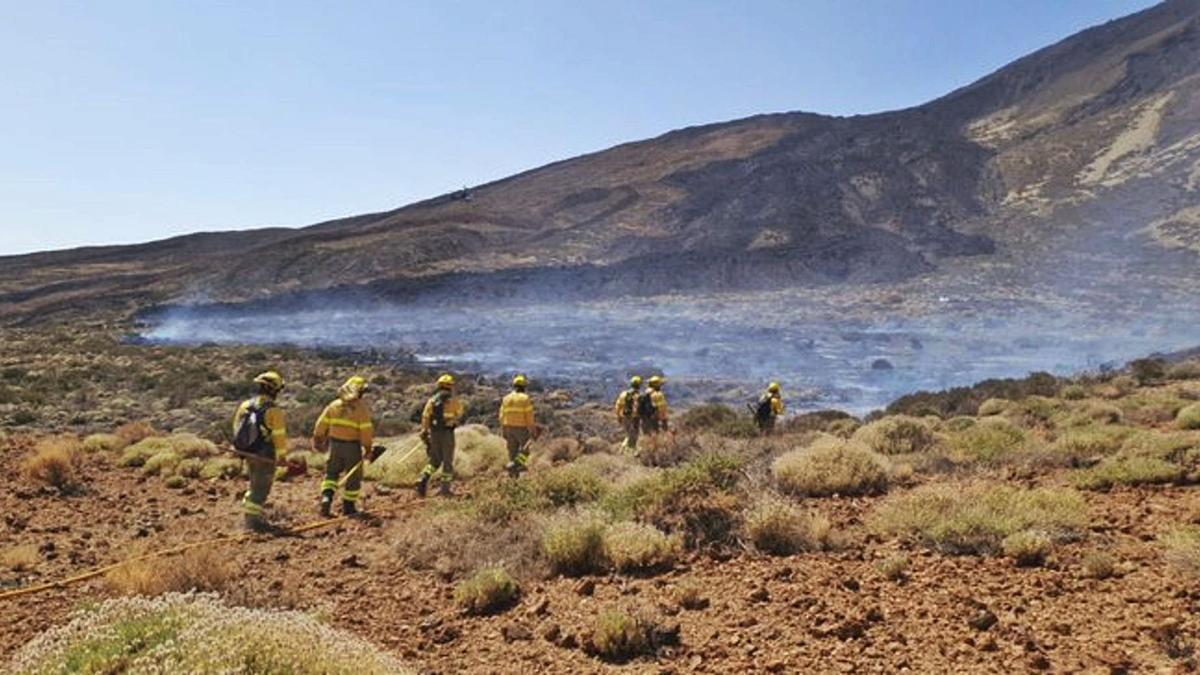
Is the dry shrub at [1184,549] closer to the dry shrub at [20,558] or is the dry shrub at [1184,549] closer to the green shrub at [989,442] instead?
the green shrub at [989,442]

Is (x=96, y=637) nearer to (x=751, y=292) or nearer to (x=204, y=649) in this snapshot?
(x=204, y=649)

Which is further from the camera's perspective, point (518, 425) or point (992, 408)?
point (992, 408)

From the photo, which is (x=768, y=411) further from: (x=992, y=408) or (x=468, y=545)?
(x=468, y=545)

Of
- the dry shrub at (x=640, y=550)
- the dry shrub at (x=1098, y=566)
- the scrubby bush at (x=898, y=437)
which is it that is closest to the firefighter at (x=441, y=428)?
the dry shrub at (x=640, y=550)

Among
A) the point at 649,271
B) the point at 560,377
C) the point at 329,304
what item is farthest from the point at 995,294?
the point at 329,304

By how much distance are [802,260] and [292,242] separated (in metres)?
39.0

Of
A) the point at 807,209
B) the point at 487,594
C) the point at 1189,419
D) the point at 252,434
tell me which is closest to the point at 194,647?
the point at 487,594

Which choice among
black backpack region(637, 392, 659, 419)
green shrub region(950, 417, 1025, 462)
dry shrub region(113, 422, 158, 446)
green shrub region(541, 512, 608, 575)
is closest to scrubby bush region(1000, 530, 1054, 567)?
green shrub region(541, 512, 608, 575)

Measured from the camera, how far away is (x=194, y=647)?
3.71m

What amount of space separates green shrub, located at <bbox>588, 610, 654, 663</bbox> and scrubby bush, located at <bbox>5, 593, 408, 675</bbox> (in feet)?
4.16

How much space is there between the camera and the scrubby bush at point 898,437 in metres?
12.2

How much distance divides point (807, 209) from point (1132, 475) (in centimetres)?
5891

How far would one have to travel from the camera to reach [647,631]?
5156 millimetres

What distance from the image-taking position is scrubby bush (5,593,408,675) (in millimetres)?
3625
